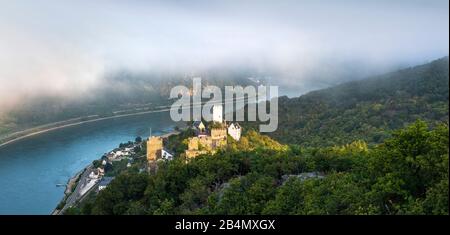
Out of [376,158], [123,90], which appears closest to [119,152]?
[376,158]

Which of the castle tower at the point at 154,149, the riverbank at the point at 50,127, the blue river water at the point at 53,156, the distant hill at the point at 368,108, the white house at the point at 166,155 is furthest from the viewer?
the riverbank at the point at 50,127

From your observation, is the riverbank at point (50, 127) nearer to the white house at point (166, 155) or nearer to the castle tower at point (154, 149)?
the castle tower at point (154, 149)

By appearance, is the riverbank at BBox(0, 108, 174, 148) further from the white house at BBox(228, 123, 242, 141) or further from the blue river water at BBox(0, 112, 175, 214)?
the white house at BBox(228, 123, 242, 141)

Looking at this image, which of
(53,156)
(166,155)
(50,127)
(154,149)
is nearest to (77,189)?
(154,149)

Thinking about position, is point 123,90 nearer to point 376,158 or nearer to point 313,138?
point 313,138

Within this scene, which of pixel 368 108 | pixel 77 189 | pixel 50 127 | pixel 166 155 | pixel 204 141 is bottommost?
pixel 77 189

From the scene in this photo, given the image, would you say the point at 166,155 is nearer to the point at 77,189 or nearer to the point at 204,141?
the point at 204,141

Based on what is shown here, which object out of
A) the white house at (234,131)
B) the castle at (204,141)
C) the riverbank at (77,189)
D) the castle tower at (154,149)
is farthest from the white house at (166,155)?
the riverbank at (77,189)
